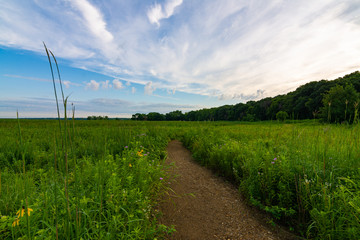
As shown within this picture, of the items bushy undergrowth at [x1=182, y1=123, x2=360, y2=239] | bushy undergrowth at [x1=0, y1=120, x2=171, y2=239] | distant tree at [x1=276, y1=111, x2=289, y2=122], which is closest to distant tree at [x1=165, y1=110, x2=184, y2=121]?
distant tree at [x1=276, y1=111, x2=289, y2=122]

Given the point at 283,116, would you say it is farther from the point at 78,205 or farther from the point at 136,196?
the point at 78,205

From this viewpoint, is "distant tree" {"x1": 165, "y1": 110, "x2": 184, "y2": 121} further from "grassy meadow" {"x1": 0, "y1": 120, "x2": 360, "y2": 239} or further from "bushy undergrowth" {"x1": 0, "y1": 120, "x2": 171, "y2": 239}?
"bushy undergrowth" {"x1": 0, "y1": 120, "x2": 171, "y2": 239}

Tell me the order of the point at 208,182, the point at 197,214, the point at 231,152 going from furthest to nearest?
1. the point at 231,152
2. the point at 208,182
3. the point at 197,214

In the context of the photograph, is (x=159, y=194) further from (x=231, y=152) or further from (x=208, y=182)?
(x=231, y=152)

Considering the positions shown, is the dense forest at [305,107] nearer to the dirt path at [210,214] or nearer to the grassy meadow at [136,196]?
the grassy meadow at [136,196]

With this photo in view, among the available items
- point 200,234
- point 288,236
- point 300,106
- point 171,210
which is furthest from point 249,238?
point 300,106

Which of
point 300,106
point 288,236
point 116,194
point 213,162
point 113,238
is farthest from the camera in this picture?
point 300,106

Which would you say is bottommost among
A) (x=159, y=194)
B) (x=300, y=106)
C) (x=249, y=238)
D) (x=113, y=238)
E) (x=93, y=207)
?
(x=249, y=238)

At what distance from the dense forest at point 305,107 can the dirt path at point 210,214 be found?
2533 millimetres

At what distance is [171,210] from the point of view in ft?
9.72

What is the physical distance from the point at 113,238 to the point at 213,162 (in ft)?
12.8

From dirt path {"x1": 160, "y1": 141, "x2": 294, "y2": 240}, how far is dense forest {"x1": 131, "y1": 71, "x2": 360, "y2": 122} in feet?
8.31

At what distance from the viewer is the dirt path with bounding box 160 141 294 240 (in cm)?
251

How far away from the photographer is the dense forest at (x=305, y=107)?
12.0 m
